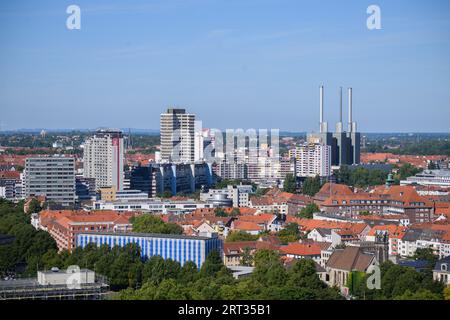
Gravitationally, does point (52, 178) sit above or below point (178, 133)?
below

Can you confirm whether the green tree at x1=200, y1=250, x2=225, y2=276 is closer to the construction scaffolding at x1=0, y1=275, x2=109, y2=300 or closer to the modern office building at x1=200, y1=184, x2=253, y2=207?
the construction scaffolding at x1=0, y1=275, x2=109, y2=300

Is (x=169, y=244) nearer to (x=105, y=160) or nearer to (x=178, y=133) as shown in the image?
(x=105, y=160)

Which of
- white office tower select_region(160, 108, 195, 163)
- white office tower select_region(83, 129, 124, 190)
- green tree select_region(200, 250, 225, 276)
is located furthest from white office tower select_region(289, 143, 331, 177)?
green tree select_region(200, 250, 225, 276)

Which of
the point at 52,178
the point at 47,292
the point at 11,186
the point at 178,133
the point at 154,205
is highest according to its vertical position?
the point at 178,133

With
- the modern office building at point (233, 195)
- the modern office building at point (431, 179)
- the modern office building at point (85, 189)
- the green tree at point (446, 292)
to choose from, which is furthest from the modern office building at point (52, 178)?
the green tree at point (446, 292)

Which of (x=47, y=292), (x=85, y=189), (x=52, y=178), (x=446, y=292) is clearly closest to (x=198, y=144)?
(x=85, y=189)

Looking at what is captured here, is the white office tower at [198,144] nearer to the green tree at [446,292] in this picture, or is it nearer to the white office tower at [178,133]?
the white office tower at [178,133]
